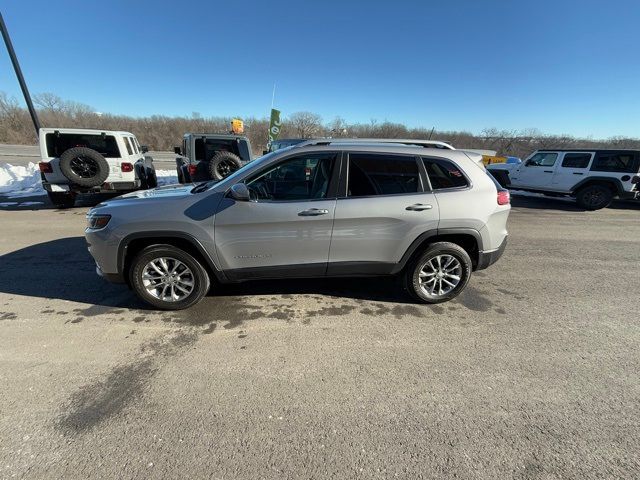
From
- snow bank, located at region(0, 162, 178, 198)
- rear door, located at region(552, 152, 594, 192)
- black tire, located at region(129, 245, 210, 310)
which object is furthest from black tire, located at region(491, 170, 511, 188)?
snow bank, located at region(0, 162, 178, 198)

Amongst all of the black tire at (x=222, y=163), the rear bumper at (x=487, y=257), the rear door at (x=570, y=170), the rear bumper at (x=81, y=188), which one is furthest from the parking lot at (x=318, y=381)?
the rear door at (x=570, y=170)

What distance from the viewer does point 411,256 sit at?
3.65 m

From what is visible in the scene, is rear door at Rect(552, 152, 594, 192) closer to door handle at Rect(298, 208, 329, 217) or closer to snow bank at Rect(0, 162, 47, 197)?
door handle at Rect(298, 208, 329, 217)

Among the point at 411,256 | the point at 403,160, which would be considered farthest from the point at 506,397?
the point at 403,160

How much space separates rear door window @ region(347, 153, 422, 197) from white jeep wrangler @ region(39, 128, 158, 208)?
6.98m

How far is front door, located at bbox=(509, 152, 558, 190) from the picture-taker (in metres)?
11.2

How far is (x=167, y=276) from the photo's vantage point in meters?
3.45

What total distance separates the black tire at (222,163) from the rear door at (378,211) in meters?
5.38

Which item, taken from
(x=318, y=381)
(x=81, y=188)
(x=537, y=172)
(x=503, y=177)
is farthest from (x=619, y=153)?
(x=81, y=188)

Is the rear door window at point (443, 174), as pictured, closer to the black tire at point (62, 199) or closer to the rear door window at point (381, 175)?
the rear door window at point (381, 175)

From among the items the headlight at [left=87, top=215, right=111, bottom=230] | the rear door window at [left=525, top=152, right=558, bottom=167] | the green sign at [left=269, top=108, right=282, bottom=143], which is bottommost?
the headlight at [left=87, top=215, right=111, bottom=230]

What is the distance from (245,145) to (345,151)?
6.20 m

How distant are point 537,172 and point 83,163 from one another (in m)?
13.9

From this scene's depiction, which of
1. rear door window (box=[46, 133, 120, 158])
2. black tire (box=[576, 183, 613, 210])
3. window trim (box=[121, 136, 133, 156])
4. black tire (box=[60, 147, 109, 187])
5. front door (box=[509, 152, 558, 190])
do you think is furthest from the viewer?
front door (box=[509, 152, 558, 190])
